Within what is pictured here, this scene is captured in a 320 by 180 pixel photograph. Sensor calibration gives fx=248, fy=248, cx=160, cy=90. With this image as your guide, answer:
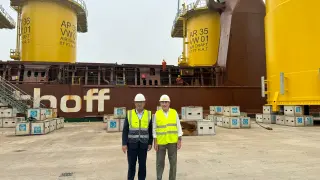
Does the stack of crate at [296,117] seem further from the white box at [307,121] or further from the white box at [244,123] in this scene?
the white box at [244,123]

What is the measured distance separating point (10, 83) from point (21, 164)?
48.9 feet

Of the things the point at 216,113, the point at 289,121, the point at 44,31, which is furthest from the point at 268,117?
the point at 44,31

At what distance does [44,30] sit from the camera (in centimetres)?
2470

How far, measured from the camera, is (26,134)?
12.0 metres

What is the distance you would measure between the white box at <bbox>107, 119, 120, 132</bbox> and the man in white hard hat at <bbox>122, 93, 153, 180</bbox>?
894 centimetres

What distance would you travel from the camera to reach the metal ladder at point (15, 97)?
54.7 feet

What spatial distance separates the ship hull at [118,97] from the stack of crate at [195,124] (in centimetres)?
848

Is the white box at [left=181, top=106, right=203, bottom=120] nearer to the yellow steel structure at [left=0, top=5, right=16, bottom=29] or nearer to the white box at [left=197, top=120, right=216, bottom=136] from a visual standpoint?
the white box at [left=197, top=120, right=216, bottom=136]

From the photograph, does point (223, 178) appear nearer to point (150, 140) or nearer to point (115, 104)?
point (150, 140)

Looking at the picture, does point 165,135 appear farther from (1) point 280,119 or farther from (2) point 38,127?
(1) point 280,119

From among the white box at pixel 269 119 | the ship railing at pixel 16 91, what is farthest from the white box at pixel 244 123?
the ship railing at pixel 16 91

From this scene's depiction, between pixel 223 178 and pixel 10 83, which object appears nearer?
pixel 223 178

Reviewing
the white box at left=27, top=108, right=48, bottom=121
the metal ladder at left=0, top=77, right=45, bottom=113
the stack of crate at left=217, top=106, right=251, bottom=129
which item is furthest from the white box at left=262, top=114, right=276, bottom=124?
the metal ladder at left=0, top=77, right=45, bottom=113

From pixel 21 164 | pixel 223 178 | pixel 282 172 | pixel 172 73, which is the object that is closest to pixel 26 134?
pixel 21 164
